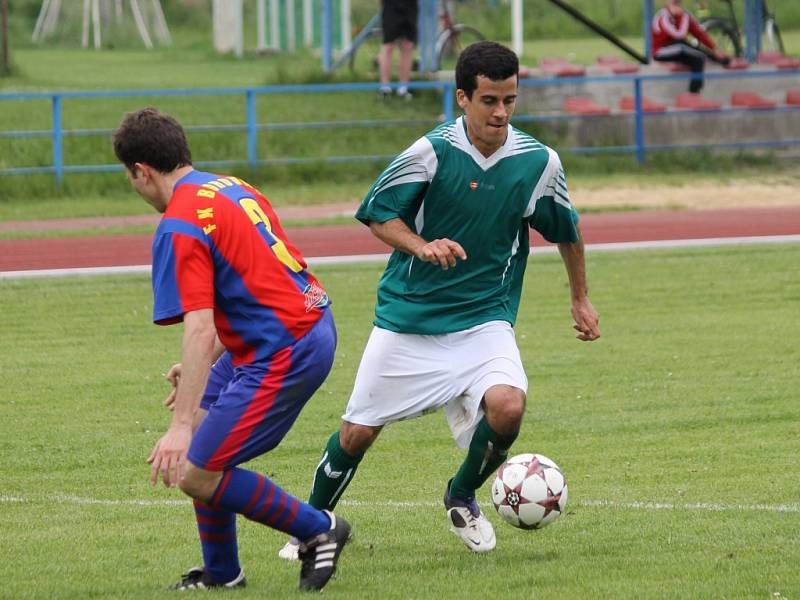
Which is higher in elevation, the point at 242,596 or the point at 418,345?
the point at 418,345

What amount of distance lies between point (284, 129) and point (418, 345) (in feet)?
56.8

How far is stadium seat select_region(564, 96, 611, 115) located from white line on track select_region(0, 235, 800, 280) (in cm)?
637

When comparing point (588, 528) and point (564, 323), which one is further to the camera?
point (564, 323)

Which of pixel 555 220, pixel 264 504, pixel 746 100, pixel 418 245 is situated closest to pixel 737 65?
pixel 746 100

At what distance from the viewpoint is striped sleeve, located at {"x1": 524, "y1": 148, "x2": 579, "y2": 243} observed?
6.21m

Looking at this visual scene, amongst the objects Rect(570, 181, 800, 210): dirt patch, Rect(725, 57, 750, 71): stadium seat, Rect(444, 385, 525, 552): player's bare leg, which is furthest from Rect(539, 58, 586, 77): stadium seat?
Rect(444, 385, 525, 552): player's bare leg

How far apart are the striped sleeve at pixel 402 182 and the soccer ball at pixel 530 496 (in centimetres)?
122

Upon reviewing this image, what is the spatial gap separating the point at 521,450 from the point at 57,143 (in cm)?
1381

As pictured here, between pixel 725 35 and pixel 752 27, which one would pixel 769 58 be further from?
pixel 725 35

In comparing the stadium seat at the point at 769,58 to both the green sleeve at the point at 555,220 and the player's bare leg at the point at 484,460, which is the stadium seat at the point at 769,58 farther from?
the player's bare leg at the point at 484,460

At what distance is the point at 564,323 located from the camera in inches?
484

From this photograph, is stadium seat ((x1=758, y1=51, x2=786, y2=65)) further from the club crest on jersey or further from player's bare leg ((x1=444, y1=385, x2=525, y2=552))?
the club crest on jersey

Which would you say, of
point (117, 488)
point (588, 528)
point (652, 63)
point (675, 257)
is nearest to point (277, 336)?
point (588, 528)

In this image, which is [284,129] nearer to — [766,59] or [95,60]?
[766,59]
